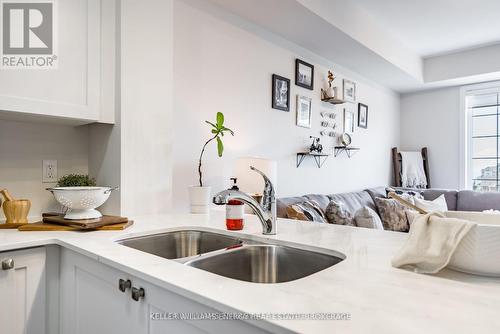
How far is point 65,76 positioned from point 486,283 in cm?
172

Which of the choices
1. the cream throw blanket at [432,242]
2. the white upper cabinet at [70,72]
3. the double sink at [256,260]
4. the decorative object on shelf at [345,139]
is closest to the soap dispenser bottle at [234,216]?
the double sink at [256,260]

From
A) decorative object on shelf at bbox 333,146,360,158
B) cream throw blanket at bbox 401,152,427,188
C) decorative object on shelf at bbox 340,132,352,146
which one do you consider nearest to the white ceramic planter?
decorative object on shelf at bbox 333,146,360,158

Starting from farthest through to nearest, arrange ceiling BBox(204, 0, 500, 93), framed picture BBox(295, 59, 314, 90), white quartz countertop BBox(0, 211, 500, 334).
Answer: framed picture BBox(295, 59, 314, 90) → ceiling BBox(204, 0, 500, 93) → white quartz countertop BBox(0, 211, 500, 334)

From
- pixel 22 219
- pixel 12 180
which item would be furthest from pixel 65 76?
pixel 22 219

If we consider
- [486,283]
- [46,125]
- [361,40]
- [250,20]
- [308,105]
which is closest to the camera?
[486,283]

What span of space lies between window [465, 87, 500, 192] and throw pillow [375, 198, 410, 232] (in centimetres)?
176

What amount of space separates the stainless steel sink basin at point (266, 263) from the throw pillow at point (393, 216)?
111 inches

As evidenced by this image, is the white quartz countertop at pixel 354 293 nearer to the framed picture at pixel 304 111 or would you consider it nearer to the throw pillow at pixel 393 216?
the framed picture at pixel 304 111

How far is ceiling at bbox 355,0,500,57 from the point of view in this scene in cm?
307

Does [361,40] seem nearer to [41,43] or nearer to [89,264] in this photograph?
[41,43]

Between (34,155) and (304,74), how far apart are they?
96.4 inches

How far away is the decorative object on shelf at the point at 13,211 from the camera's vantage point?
1419 mm

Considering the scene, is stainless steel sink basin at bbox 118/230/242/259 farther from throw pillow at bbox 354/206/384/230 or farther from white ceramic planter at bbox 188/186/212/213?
throw pillow at bbox 354/206/384/230

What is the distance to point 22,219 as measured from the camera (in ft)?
4.76
